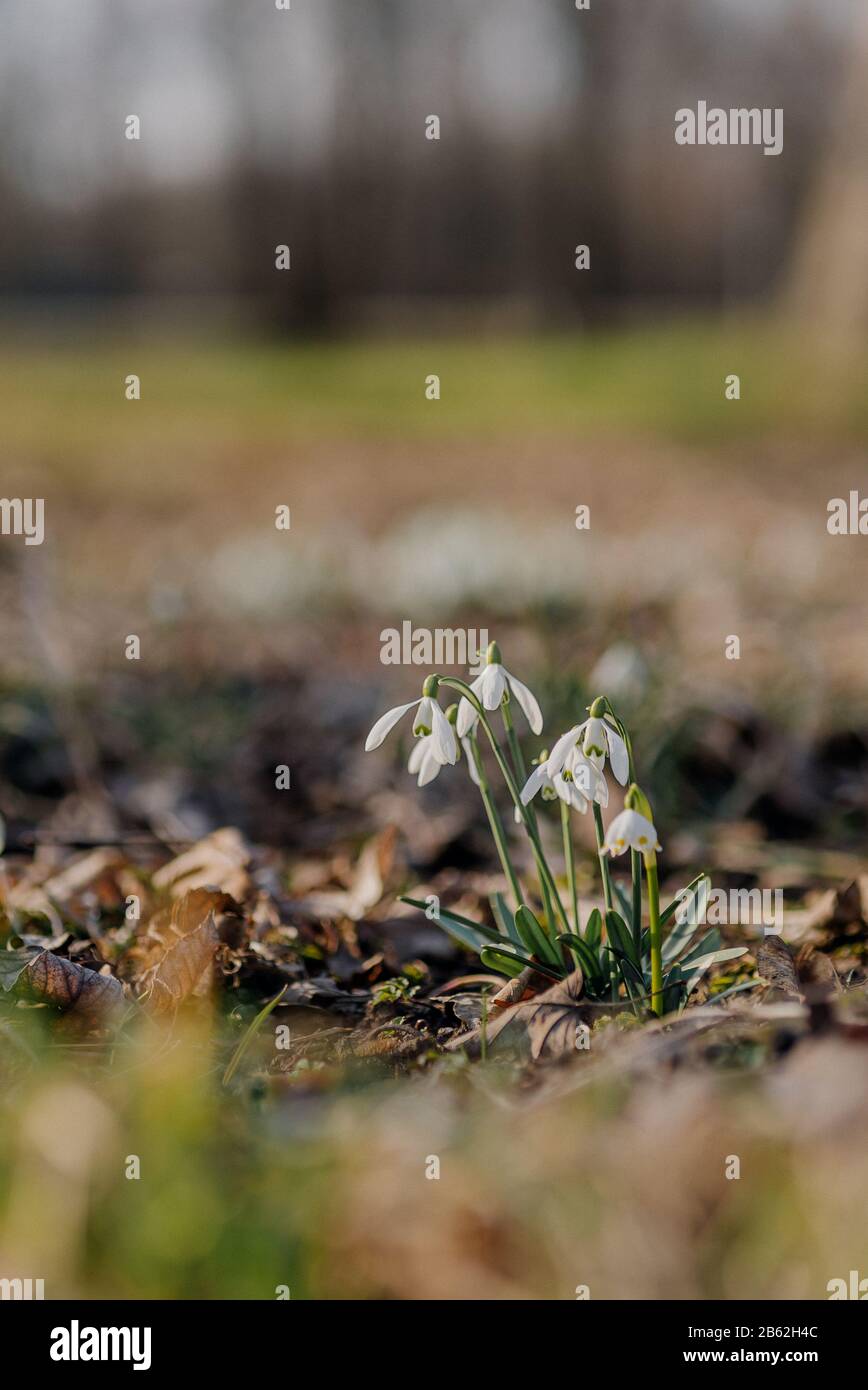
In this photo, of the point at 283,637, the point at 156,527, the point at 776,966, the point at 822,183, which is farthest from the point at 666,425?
the point at 776,966

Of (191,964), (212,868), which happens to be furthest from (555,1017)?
(212,868)

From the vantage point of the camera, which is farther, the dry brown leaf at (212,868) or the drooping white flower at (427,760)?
the dry brown leaf at (212,868)

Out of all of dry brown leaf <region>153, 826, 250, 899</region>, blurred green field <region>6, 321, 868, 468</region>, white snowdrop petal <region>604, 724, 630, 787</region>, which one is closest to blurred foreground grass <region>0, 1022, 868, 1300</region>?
white snowdrop petal <region>604, 724, 630, 787</region>

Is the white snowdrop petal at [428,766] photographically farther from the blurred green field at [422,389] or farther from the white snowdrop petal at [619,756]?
the blurred green field at [422,389]

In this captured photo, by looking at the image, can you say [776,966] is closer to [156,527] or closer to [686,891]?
[686,891]

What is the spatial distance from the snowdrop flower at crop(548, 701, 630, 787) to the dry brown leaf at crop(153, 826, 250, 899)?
818mm

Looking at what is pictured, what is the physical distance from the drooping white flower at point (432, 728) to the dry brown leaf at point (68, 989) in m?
0.57

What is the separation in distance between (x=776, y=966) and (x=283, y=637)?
342cm

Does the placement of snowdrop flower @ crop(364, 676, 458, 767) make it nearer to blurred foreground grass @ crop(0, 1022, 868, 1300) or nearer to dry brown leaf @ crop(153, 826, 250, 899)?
blurred foreground grass @ crop(0, 1022, 868, 1300)

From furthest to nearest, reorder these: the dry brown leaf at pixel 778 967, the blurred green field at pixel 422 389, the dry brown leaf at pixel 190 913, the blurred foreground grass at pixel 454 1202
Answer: the blurred green field at pixel 422 389 → the dry brown leaf at pixel 190 913 → the dry brown leaf at pixel 778 967 → the blurred foreground grass at pixel 454 1202

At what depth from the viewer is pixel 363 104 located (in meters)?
27.6

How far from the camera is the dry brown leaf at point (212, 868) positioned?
2.29 meters

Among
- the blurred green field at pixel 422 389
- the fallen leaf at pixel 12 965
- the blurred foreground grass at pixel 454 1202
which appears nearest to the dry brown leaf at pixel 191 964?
the fallen leaf at pixel 12 965

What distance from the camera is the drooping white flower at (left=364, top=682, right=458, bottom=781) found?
5.51 ft
